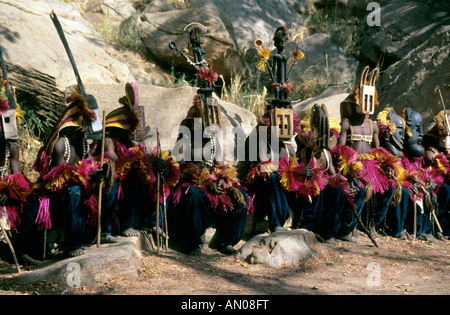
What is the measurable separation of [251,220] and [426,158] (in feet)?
8.98

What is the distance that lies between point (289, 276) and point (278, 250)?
37 centimetres

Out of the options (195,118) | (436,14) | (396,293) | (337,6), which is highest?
(337,6)

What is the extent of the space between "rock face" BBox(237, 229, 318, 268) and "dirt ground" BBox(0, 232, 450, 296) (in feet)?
0.22

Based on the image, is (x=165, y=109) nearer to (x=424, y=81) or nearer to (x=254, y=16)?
(x=424, y=81)

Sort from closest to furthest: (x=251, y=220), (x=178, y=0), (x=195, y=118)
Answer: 1. (x=195, y=118)
2. (x=251, y=220)
3. (x=178, y=0)

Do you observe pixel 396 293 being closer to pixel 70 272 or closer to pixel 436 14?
pixel 70 272

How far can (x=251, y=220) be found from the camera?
570cm

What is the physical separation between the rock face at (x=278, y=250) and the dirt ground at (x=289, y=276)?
0.22 feet

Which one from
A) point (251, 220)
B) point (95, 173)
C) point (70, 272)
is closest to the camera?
point (70, 272)

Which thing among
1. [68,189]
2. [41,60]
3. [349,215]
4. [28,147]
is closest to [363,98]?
[349,215]

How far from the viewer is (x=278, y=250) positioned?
468 cm

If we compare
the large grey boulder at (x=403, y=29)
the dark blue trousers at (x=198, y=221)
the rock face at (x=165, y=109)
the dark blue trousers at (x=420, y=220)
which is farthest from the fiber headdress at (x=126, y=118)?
the large grey boulder at (x=403, y=29)

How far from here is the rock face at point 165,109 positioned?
6.22 m

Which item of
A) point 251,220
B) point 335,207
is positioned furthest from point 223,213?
point 335,207
